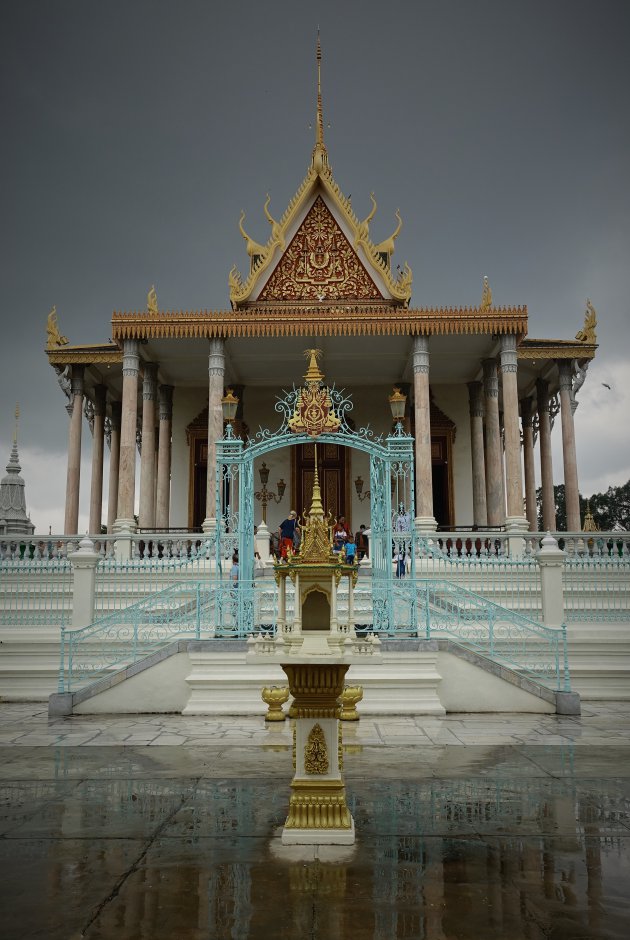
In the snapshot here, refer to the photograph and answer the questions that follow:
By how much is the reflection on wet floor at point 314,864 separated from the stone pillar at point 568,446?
1410 cm

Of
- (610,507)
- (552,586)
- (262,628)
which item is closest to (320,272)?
(552,586)

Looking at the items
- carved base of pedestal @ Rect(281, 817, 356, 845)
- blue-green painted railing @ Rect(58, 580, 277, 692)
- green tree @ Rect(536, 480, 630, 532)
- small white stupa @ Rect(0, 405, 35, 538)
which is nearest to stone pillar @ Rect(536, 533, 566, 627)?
blue-green painted railing @ Rect(58, 580, 277, 692)

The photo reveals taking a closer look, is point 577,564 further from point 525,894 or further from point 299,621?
point 525,894

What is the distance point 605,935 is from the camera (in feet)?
9.64

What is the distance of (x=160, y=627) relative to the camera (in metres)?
10.5

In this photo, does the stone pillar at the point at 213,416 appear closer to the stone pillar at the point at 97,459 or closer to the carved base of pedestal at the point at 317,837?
the stone pillar at the point at 97,459

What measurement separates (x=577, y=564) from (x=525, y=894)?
9861 millimetres

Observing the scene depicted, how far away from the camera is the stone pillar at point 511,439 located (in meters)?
15.7

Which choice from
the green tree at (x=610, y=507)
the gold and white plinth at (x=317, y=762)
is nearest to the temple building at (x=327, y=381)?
the gold and white plinth at (x=317, y=762)

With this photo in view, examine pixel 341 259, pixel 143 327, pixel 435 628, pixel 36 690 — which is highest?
pixel 341 259

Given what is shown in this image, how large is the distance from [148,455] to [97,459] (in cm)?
418

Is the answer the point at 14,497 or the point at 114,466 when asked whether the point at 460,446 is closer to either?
the point at 114,466

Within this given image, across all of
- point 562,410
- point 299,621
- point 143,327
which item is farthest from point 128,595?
point 562,410

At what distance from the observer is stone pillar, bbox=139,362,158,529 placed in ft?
60.7
